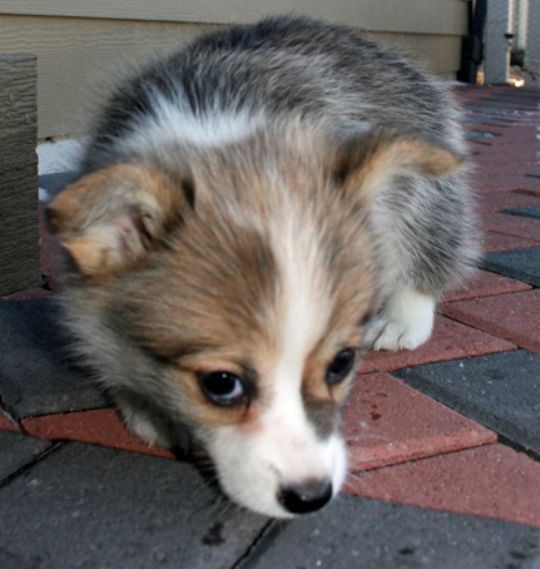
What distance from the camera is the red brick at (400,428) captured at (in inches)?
86.2

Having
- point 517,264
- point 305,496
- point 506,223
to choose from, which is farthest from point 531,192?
point 305,496

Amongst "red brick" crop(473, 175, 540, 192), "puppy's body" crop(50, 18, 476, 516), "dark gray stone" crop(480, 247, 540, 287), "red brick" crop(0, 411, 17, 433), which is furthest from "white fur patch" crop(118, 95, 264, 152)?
"red brick" crop(473, 175, 540, 192)

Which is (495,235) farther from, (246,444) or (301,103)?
(246,444)

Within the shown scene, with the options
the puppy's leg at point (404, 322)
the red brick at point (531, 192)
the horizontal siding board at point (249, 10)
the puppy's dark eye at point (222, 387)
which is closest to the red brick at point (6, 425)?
the puppy's dark eye at point (222, 387)

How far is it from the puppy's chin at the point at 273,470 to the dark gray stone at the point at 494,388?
575 mm

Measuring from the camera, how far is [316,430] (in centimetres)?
190

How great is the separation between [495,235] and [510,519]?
2386 mm

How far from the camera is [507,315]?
123 inches

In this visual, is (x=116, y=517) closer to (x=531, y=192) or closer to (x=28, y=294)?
(x=28, y=294)

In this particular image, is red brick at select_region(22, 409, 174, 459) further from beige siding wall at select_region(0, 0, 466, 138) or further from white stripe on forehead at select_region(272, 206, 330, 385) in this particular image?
beige siding wall at select_region(0, 0, 466, 138)

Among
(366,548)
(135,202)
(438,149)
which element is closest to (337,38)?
(438,149)

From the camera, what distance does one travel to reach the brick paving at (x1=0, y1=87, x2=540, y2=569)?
5.90ft

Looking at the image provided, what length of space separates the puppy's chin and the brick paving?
0.24ft

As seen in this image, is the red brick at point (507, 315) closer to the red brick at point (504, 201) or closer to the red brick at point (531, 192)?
the red brick at point (504, 201)
